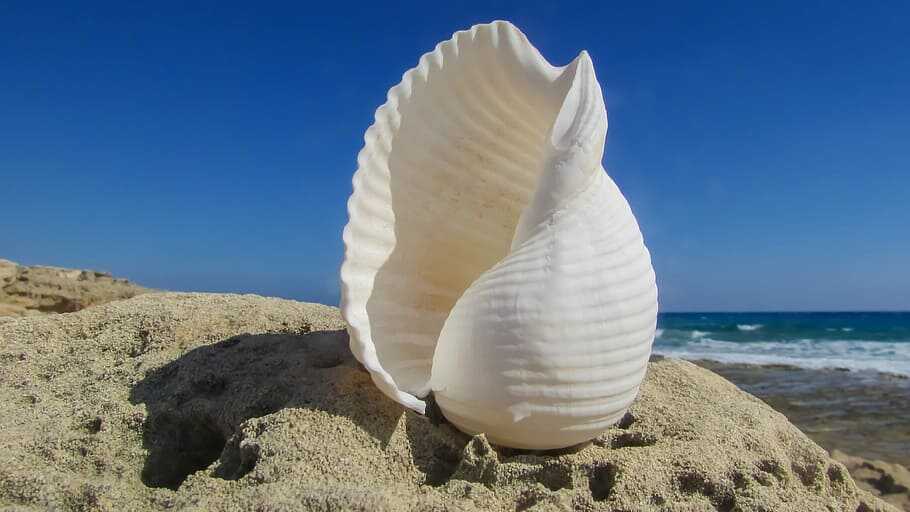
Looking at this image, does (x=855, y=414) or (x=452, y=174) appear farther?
(x=855, y=414)

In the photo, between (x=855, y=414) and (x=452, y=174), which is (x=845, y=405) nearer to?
(x=855, y=414)

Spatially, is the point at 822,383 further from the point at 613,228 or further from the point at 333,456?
the point at 333,456

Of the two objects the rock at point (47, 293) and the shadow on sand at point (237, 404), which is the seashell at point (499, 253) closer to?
the shadow on sand at point (237, 404)

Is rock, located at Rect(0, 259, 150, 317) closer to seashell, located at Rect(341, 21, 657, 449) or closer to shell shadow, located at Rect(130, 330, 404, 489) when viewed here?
shell shadow, located at Rect(130, 330, 404, 489)

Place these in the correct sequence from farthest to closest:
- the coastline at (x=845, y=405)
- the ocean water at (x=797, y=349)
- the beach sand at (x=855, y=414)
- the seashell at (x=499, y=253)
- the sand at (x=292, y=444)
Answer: the ocean water at (x=797, y=349), the coastline at (x=845, y=405), the beach sand at (x=855, y=414), the seashell at (x=499, y=253), the sand at (x=292, y=444)

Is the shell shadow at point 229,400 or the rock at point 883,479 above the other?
the shell shadow at point 229,400

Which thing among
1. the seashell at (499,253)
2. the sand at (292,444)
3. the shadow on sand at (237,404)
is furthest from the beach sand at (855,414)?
the shadow on sand at (237,404)

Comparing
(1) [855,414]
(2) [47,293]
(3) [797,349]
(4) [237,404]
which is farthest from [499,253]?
(3) [797,349]
